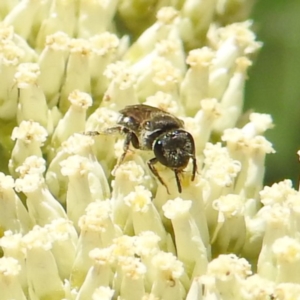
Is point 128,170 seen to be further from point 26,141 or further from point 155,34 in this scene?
point 155,34

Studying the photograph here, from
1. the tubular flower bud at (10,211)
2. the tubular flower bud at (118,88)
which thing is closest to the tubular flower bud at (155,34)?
the tubular flower bud at (118,88)

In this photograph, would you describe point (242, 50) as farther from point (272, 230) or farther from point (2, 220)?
point (2, 220)

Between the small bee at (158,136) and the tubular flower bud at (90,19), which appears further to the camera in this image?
the tubular flower bud at (90,19)

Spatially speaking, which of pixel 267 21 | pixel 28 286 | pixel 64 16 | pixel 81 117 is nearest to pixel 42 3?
pixel 64 16

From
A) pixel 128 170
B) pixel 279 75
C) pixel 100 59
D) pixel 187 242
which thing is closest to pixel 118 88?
pixel 100 59

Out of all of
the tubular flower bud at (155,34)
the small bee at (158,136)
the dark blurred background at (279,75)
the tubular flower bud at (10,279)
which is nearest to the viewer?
the tubular flower bud at (10,279)

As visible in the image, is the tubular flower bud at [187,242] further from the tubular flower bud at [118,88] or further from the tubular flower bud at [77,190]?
the tubular flower bud at [118,88]
